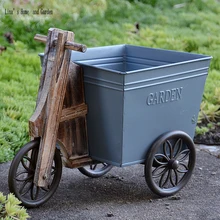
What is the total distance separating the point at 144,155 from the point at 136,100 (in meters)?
0.40

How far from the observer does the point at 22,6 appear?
7621 millimetres

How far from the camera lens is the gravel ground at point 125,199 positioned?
3.88 m

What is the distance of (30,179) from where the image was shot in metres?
3.86

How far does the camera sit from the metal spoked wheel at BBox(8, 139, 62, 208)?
3.73 metres

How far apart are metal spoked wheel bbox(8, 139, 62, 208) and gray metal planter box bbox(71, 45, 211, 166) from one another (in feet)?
1.10

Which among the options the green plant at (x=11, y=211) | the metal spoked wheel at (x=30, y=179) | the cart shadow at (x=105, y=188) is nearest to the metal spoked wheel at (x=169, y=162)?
the cart shadow at (x=105, y=188)

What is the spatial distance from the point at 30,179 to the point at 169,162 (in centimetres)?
95

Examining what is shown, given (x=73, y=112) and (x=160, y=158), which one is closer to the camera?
(x=73, y=112)

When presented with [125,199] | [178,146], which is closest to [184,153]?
[178,146]

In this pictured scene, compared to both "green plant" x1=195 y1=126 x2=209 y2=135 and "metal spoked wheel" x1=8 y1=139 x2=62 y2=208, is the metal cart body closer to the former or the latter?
"metal spoked wheel" x1=8 y1=139 x2=62 y2=208

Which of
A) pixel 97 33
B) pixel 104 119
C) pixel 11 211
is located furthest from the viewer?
pixel 97 33

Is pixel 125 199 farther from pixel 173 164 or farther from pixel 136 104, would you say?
pixel 136 104

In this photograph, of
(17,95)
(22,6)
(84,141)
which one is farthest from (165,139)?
(22,6)

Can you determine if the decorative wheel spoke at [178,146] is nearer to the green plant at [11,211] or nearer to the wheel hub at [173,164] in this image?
the wheel hub at [173,164]
